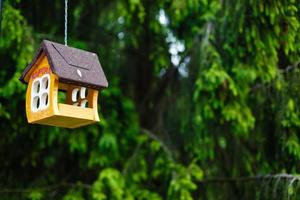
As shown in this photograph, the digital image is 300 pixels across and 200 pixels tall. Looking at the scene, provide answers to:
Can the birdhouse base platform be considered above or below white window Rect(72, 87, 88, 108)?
below

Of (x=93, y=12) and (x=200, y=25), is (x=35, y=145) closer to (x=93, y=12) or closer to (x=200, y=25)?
(x=93, y=12)

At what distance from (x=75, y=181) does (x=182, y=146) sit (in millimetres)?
1178

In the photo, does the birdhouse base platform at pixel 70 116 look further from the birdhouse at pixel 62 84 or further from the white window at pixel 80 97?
the white window at pixel 80 97

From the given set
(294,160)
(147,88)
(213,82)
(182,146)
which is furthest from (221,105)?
(147,88)

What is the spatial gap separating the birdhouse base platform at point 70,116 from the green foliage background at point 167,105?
1823mm

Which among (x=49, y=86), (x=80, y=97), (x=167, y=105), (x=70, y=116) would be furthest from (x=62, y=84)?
(x=167, y=105)

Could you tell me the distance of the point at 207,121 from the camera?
6.03m

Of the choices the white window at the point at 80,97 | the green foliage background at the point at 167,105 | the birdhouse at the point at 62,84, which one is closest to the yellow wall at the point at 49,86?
the birdhouse at the point at 62,84

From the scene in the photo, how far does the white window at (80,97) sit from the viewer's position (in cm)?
367

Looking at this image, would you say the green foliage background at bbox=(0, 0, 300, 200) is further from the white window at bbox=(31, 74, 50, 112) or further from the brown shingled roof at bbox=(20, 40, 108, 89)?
the brown shingled roof at bbox=(20, 40, 108, 89)

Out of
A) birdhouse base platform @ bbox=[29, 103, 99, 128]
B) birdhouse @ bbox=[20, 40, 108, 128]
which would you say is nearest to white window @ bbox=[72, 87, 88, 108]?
birdhouse @ bbox=[20, 40, 108, 128]

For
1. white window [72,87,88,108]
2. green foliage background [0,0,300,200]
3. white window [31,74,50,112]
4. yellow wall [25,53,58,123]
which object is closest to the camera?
yellow wall [25,53,58,123]

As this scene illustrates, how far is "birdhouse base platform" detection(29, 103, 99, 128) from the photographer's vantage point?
3414 millimetres

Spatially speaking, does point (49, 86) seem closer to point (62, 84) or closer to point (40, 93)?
point (40, 93)
